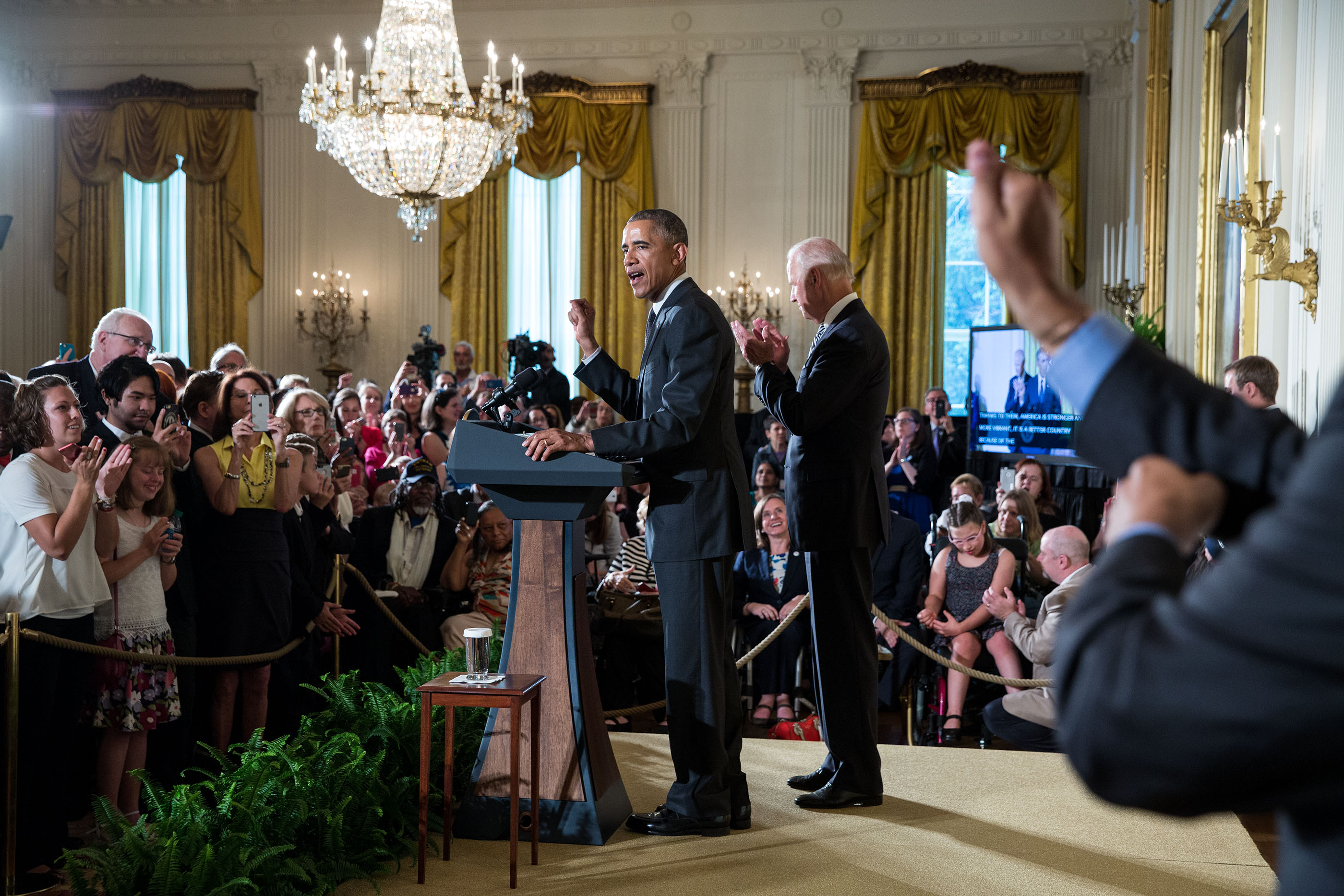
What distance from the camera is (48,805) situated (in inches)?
139

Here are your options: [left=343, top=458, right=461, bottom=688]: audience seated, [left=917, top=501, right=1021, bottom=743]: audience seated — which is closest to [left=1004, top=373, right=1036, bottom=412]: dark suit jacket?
[left=917, top=501, right=1021, bottom=743]: audience seated

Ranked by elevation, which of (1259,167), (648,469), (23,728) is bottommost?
(23,728)

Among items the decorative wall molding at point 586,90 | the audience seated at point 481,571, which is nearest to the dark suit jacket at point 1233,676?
the audience seated at point 481,571

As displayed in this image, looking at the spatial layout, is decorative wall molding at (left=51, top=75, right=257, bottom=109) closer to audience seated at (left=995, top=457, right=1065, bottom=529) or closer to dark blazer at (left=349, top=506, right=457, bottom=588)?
dark blazer at (left=349, top=506, right=457, bottom=588)

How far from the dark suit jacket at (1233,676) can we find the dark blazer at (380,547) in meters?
5.23

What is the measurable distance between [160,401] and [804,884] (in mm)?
3288

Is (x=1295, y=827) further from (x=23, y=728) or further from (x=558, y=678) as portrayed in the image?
(x=23, y=728)

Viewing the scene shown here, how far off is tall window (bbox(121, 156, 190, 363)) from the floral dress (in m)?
11.0

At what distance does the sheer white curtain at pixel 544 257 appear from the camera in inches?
537

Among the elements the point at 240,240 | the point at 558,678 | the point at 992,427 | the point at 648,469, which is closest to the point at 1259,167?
the point at 992,427

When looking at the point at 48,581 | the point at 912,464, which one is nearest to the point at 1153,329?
the point at 912,464

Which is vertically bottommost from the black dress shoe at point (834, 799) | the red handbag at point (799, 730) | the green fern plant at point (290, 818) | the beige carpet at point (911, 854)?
the red handbag at point (799, 730)

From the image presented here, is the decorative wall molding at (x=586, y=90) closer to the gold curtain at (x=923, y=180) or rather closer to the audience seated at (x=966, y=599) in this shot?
the gold curtain at (x=923, y=180)

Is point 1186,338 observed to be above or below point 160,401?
above
